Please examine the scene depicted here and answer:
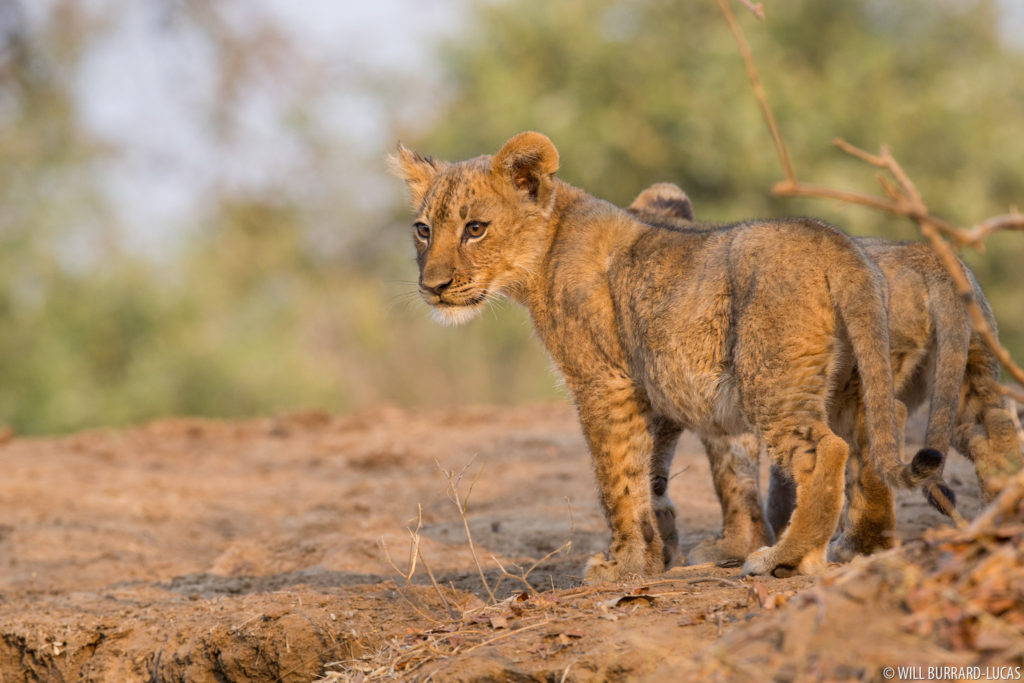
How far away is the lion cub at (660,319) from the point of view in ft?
14.2

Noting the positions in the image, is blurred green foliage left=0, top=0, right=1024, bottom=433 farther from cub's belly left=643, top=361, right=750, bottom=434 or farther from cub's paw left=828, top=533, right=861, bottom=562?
cub's paw left=828, top=533, right=861, bottom=562

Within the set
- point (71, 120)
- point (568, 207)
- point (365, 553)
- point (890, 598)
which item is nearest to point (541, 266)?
point (568, 207)

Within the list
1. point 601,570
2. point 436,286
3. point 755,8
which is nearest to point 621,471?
point 601,570

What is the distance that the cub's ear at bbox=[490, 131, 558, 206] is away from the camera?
5605 mm

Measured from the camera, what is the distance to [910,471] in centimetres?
391

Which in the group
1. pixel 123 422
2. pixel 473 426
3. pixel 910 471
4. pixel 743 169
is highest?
pixel 743 169

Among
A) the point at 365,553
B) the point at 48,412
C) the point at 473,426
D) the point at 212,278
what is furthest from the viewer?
the point at 212,278

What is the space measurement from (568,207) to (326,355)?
14909 millimetres

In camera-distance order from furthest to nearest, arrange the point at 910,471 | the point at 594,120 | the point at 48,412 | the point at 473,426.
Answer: the point at 594,120 → the point at 48,412 → the point at 473,426 → the point at 910,471

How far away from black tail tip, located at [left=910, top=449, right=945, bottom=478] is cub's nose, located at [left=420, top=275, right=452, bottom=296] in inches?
99.4

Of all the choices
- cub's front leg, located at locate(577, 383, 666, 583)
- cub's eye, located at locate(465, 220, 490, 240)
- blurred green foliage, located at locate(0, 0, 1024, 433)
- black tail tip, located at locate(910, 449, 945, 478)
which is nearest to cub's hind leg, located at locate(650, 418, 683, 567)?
cub's front leg, located at locate(577, 383, 666, 583)

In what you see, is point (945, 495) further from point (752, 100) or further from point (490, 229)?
point (752, 100)

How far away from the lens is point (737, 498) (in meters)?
5.49

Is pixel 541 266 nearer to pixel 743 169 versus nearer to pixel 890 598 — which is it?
pixel 890 598
